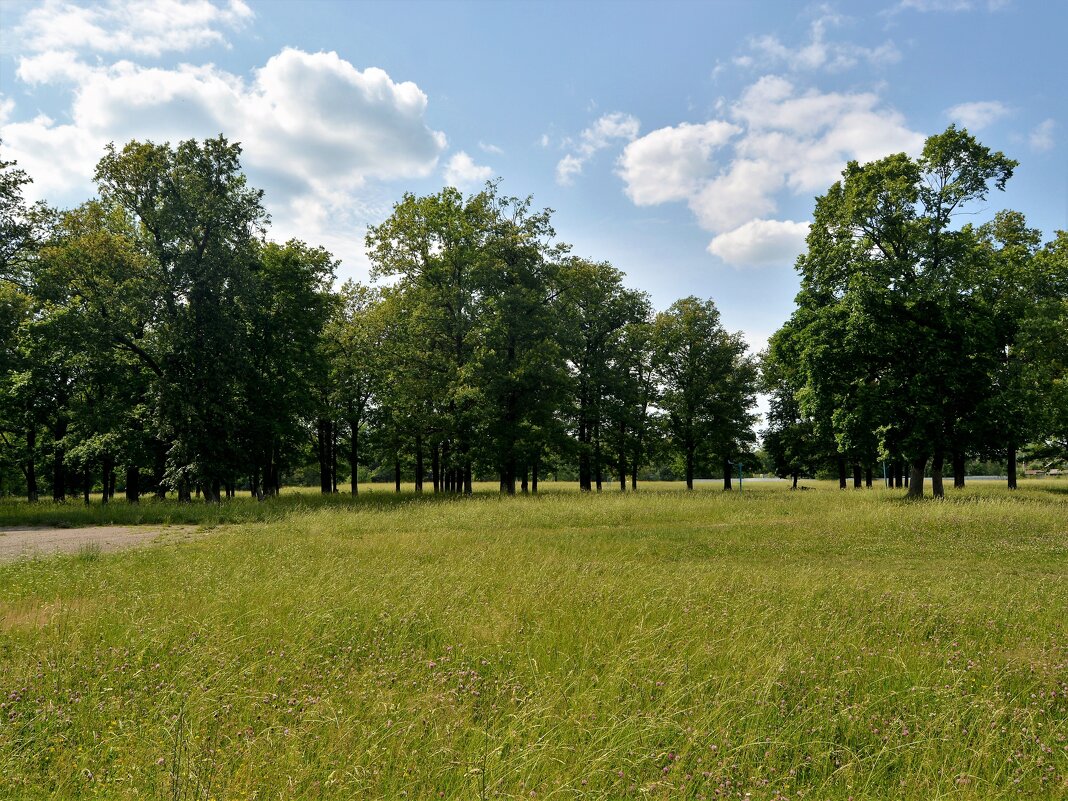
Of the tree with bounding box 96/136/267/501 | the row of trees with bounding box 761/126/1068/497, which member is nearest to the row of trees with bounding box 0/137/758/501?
the tree with bounding box 96/136/267/501

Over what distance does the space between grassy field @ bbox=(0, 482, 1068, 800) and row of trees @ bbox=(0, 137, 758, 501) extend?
18954 millimetres

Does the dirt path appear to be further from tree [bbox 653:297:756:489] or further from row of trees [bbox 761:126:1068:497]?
tree [bbox 653:297:756:489]

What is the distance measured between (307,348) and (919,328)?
1299 inches

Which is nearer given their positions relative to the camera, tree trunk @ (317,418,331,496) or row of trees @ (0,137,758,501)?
row of trees @ (0,137,758,501)

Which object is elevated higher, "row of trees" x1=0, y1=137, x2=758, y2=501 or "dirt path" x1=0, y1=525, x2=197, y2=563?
"row of trees" x1=0, y1=137, x2=758, y2=501

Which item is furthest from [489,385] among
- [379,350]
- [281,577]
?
[281,577]

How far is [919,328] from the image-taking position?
26.0 m

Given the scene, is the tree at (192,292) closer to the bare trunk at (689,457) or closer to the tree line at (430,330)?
the tree line at (430,330)

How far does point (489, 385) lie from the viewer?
31531mm

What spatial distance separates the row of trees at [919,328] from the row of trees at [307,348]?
15008 mm

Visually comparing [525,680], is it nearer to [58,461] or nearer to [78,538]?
[78,538]

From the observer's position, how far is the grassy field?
350cm

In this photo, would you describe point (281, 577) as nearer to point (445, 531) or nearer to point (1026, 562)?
point (445, 531)

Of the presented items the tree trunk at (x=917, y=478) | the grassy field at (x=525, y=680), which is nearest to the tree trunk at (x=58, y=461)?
the grassy field at (x=525, y=680)
